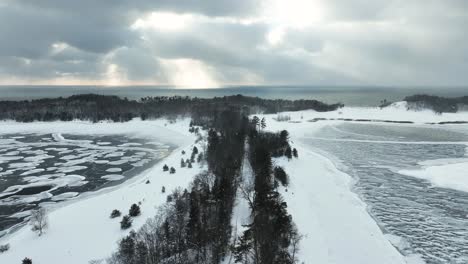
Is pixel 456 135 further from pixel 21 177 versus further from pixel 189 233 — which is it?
pixel 21 177

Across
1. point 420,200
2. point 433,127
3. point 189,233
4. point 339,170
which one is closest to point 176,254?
point 189,233

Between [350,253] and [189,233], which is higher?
[189,233]

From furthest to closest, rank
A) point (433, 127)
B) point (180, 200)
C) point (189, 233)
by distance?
point (433, 127) < point (180, 200) < point (189, 233)

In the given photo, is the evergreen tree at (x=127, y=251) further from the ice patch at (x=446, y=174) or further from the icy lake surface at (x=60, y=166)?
the ice patch at (x=446, y=174)

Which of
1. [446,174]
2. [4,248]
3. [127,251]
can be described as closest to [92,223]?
[4,248]

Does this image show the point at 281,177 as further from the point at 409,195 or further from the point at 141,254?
the point at 141,254

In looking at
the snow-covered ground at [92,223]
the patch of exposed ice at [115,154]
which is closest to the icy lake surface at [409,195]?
the snow-covered ground at [92,223]

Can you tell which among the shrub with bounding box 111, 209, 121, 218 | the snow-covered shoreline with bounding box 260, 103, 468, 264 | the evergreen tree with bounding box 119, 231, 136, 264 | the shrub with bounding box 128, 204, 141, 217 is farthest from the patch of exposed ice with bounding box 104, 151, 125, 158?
the evergreen tree with bounding box 119, 231, 136, 264
